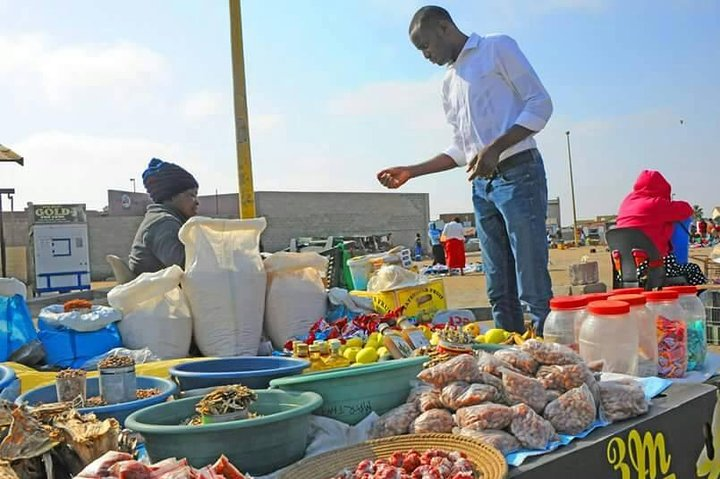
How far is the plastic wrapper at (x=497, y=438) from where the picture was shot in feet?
5.67

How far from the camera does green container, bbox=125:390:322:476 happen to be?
5.03ft

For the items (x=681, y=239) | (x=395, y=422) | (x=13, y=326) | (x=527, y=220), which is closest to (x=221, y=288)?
(x=13, y=326)

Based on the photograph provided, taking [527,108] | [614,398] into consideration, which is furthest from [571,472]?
[527,108]

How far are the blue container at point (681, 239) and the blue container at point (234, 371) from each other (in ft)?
17.1

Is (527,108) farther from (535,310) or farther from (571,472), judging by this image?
(571,472)

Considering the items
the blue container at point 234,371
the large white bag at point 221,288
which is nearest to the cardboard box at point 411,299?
the large white bag at point 221,288

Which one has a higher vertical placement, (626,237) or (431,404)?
(626,237)

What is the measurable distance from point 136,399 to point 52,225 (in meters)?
17.8

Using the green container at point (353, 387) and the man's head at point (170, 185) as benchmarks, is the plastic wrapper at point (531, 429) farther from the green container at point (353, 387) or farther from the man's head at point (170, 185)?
the man's head at point (170, 185)

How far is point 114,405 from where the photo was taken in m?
1.85

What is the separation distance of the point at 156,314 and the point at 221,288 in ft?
1.42

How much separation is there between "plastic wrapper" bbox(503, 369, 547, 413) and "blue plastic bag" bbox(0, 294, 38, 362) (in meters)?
3.19

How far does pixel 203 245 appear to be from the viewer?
4246 millimetres

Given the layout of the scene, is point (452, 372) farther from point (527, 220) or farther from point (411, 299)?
point (411, 299)
